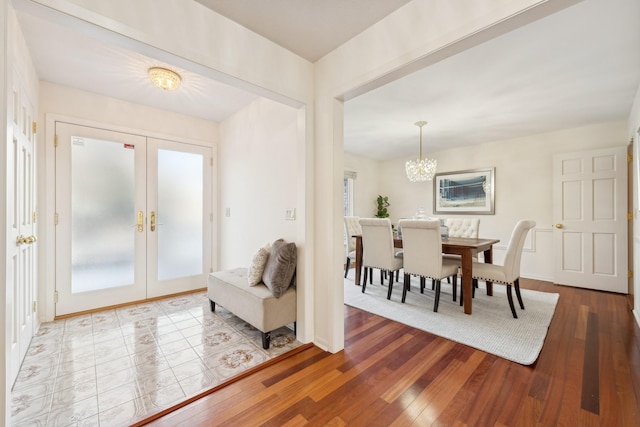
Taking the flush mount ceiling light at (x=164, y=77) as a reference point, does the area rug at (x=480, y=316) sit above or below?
below

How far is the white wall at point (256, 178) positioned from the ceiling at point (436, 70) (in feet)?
1.13

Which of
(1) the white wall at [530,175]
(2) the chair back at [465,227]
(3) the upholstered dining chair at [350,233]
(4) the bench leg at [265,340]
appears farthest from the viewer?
(3) the upholstered dining chair at [350,233]

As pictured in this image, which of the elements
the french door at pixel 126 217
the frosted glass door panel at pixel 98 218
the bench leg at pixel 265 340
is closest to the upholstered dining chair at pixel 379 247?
the bench leg at pixel 265 340

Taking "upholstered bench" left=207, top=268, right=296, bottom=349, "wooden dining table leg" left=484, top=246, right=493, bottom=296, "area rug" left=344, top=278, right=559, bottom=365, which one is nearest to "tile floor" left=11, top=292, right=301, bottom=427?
"upholstered bench" left=207, top=268, right=296, bottom=349

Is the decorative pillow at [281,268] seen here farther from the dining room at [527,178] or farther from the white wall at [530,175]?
the white wall at [530,175]

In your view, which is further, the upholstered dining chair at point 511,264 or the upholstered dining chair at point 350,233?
the upholstered dining chair at point 350,233

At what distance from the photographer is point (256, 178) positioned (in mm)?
3121

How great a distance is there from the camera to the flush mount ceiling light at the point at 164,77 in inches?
93.6

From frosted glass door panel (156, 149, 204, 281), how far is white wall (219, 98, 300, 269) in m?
0.31

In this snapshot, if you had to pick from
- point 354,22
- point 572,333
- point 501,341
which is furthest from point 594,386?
point 354,22

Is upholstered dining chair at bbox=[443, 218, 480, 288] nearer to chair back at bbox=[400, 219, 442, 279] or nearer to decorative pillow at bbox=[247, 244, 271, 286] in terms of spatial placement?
chair back at bbox=[400, 219, 442, 279]

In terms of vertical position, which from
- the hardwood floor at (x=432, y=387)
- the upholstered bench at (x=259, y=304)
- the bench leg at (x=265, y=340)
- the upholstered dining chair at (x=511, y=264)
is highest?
the upholstered dining chair at (x=511, y=264)

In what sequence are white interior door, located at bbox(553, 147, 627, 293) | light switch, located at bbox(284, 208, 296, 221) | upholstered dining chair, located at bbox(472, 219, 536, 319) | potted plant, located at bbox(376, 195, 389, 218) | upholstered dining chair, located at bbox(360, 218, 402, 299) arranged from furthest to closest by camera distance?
1. potted plant, located at bbox(376, 195, 389, 218)
2. white interior door, located at bbox(553, 147, 627, 293)
3. upholstered dining chair, located at bbox(360, 218, 402, 299)
4. upholstered dining chair, located at bbox(472, 219, 536, 319)
5. light switch, located at bbox(284, 208, 296, 221)

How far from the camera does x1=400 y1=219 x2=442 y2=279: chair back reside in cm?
289
